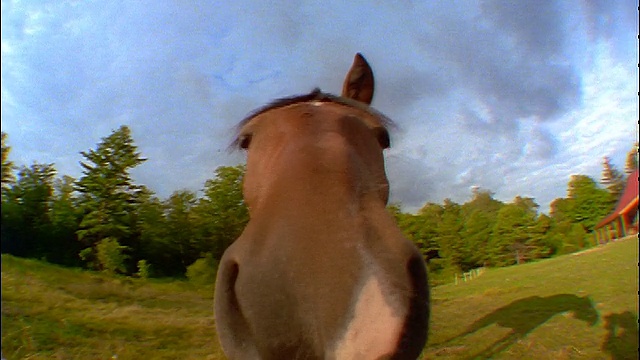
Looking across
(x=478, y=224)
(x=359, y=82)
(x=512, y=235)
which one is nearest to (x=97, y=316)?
(x=359, y=82)

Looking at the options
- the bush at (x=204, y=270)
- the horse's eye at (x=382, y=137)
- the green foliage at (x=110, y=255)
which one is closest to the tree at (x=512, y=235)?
the horse's eye at (x=382, y=137)

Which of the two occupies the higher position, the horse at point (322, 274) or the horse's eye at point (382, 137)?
the horse's eye at point (382, 137)

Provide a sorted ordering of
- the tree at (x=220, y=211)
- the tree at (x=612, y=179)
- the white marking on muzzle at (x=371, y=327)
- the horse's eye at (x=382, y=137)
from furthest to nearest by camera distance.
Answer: the tree at (x=220, y=211) → the tree at (x=612, y=179) → the horse's eye at (x=382, y=137) → the white marking on muzzle at (x=371, y=327)

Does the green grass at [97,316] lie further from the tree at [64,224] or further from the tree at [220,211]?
the tree at [220,211]

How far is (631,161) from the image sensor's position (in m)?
1.39

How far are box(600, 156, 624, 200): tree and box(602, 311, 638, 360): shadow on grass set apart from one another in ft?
1.98

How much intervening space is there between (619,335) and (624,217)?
2.38 ft

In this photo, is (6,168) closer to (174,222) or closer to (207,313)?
(174,222)

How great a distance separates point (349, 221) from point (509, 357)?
163 centimetres

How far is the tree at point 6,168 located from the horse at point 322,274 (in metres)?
1.53

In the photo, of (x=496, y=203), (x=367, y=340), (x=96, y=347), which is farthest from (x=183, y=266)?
(x=496, y=203)

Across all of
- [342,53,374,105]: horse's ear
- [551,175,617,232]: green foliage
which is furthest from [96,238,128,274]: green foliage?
[551,175,617,232]: green foliage

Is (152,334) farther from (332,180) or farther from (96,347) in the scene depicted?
(332,180)

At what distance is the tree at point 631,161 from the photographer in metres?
1.36
